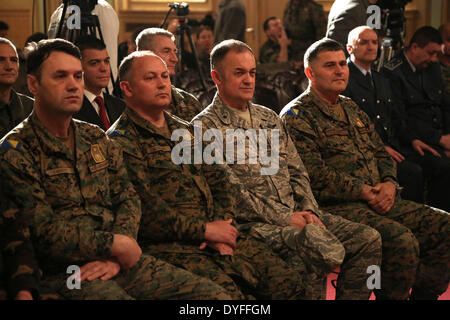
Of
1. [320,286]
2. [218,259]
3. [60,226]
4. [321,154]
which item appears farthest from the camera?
[321,154]

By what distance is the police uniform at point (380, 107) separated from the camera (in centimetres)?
332

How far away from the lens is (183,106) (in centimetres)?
271

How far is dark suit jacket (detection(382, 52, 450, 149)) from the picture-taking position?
3717 millimetres

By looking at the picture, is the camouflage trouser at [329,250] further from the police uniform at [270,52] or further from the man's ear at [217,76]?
the police uniform at [270,52]

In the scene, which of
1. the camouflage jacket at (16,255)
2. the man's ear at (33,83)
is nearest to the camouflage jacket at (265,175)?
the man's ear at (33,83)

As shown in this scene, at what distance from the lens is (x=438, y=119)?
12.4ft

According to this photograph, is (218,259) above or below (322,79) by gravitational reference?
below

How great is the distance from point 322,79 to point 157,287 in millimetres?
1253

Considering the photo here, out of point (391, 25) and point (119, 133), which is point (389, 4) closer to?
point (391, 25)

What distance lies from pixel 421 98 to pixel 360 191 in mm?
1266

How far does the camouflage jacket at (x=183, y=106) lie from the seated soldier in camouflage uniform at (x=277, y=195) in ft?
0.66

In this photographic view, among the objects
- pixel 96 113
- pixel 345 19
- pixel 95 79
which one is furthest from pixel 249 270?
pixel 345 19

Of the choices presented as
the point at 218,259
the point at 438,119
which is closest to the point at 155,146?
the point at 218,259
